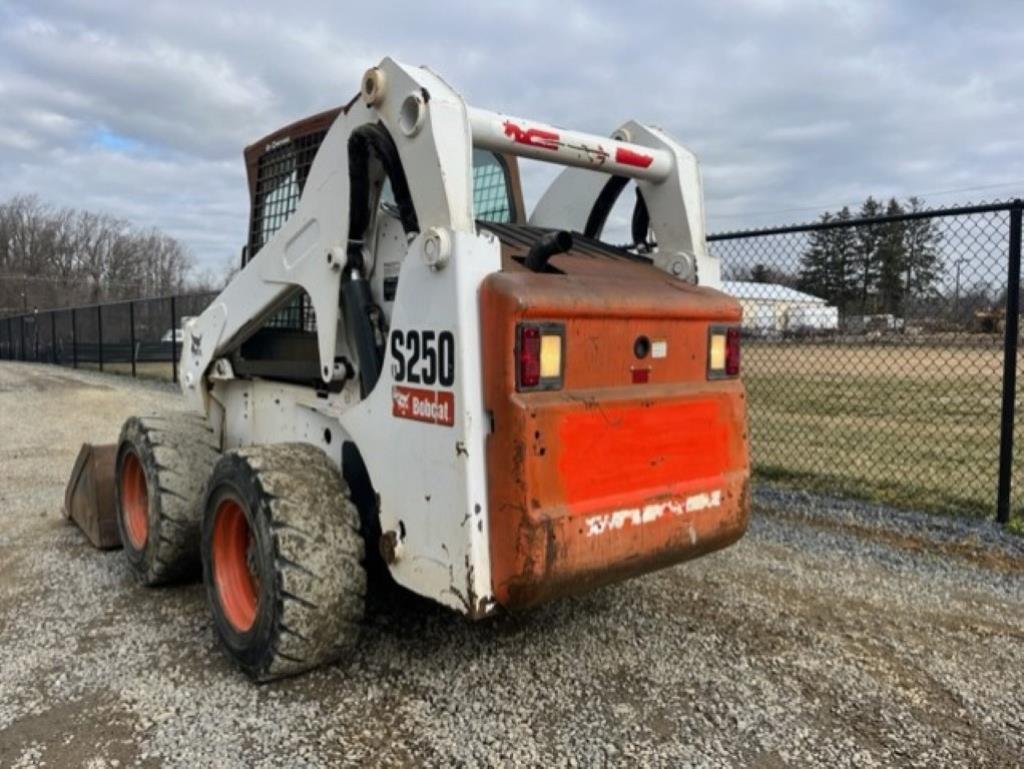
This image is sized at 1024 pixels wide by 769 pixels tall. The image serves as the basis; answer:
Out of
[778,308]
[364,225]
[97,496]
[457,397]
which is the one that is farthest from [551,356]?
[778,308]

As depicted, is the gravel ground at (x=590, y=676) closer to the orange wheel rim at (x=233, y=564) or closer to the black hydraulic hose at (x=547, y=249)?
the orange wheel rim at (x=233, y=564)

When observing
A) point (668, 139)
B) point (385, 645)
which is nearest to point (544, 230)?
point (668, 139)

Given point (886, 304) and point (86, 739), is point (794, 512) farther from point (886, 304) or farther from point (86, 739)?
point (86, 739)

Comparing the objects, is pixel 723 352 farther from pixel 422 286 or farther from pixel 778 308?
pixel 778 308

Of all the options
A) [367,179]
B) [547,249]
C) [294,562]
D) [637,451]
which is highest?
[367,179]

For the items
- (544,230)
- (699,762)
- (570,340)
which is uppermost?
(544,230)

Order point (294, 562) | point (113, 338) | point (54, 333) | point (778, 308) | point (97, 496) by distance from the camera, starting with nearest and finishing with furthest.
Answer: point (294, 562) < point (97, 496) < point (778, 308) < point (113, 338) < point (54, 333)

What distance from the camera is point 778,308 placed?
718 cm

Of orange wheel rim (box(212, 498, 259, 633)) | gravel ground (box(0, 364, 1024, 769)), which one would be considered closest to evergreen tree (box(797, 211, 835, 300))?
gravel ground (box(0, 364, 1024, 769))

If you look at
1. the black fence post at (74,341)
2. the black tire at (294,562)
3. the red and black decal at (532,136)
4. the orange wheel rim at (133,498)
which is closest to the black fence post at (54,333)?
the black fence post at (74,341)

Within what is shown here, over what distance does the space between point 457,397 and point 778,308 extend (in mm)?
5181

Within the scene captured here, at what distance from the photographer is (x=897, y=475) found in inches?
265

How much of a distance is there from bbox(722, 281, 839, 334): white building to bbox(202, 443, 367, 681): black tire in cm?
473

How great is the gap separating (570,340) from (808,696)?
1.67m
